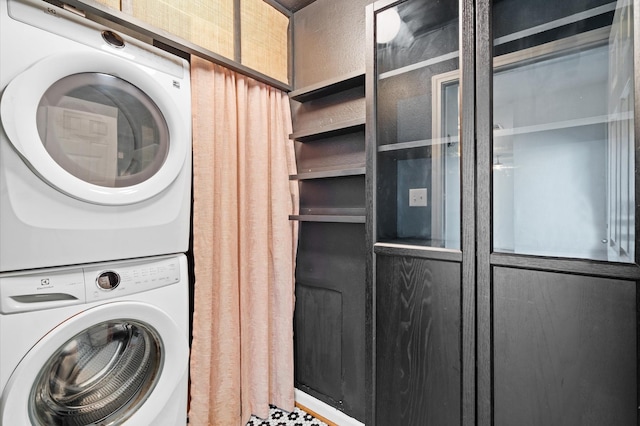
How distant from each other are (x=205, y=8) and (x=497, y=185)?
61.5 inches

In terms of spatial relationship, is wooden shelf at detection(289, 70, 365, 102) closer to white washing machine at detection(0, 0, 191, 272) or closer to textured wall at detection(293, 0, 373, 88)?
textured wall at detection(293, 0, 373, 88)

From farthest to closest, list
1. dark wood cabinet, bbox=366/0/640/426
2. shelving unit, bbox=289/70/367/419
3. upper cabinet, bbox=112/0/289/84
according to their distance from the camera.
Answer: shelving unit, bbox=289/70/367/419 → upper cabinet, bbox=112/0/289/84 → dark wood cabinet, bbox=366/0/640/426

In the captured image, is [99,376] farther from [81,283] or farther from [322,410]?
[322,410]

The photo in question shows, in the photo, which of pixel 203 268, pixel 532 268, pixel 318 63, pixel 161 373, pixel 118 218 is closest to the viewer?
pixel 532 268

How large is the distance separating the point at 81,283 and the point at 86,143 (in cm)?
51

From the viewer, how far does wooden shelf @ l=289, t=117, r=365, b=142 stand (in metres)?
1.58

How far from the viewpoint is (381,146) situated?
1.37 meters

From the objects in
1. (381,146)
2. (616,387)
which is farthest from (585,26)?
(616,387)

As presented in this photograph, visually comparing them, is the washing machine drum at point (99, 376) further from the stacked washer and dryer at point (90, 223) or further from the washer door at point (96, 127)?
the washer door at point (96, 127)

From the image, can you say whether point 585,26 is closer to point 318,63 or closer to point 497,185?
point 497,185

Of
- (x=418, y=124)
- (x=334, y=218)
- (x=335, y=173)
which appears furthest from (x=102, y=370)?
(x=418, y=124)

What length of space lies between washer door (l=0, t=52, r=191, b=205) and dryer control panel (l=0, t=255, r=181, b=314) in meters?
0.26

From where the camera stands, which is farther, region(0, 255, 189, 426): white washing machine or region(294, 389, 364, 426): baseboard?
region(294, 389, 364, 426): baseboard

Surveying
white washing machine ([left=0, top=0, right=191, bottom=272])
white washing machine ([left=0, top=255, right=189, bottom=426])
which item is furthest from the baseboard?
white washing machine ([left=0, top=0, right=191, bottom=272])
